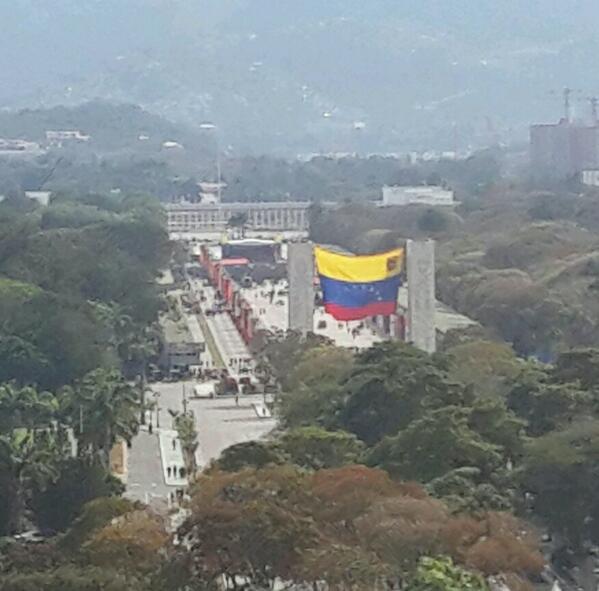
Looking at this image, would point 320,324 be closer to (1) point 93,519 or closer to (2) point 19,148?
(1) point 93,519

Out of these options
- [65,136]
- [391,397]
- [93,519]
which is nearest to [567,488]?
[391,397]

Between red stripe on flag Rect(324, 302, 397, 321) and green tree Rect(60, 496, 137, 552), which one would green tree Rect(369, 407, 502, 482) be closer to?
green tree Rect(60, 496, 137, 552)

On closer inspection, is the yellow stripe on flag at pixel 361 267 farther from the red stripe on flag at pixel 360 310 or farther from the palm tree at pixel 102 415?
the palm tree at pixel 102 415

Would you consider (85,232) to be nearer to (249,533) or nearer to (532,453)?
(532,453)

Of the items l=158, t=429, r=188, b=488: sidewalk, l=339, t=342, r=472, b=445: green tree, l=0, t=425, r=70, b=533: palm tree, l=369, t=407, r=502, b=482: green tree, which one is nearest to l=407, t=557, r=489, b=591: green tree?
l=369, t=407, r=502, b=482: green tree

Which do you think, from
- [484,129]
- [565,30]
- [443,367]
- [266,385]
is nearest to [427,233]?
[266,385]
